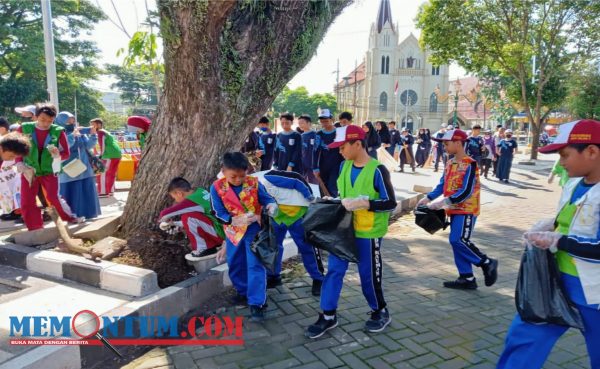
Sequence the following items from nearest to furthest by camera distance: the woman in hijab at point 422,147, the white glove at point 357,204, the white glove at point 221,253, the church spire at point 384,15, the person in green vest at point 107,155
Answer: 1. the white glove at point 357,204
2. the white glove at point 221,253
3. the person in green vest at point 107,155
4. the woman in hijab at point 422,147
5. the church spire at point 384,15

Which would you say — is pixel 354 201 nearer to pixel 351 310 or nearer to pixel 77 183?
pixel 351 310

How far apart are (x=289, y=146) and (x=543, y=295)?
6042 mm

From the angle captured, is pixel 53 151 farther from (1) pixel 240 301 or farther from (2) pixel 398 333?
(2) pixel 398 333

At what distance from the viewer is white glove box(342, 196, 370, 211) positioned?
3352 millimetres

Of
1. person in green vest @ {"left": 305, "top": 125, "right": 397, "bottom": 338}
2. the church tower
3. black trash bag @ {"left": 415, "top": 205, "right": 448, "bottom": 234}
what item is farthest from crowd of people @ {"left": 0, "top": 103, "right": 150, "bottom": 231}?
the church tower

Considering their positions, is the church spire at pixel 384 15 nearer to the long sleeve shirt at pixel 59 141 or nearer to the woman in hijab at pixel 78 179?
the woman in hijab at pixel 78 179

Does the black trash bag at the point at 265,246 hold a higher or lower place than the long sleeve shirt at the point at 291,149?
lower

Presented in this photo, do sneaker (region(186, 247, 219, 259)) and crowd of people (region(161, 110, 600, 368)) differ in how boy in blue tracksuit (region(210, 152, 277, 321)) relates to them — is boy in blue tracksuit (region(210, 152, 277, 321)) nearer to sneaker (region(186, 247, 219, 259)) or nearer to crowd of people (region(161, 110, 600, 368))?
crowd of people (region(161, 110, 600, 368))

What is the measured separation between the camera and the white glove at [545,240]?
7.30 feet

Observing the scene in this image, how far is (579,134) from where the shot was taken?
2277 mm

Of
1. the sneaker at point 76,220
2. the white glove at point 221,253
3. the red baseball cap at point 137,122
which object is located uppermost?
the red baseball cap at point 137,122

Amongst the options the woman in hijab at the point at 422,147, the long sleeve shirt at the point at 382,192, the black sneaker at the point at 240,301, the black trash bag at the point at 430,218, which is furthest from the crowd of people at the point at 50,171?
the woman in hijab at the point at 422,147

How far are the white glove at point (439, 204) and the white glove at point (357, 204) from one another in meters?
1.33

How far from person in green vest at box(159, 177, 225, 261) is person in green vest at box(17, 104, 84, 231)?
2.02 m
